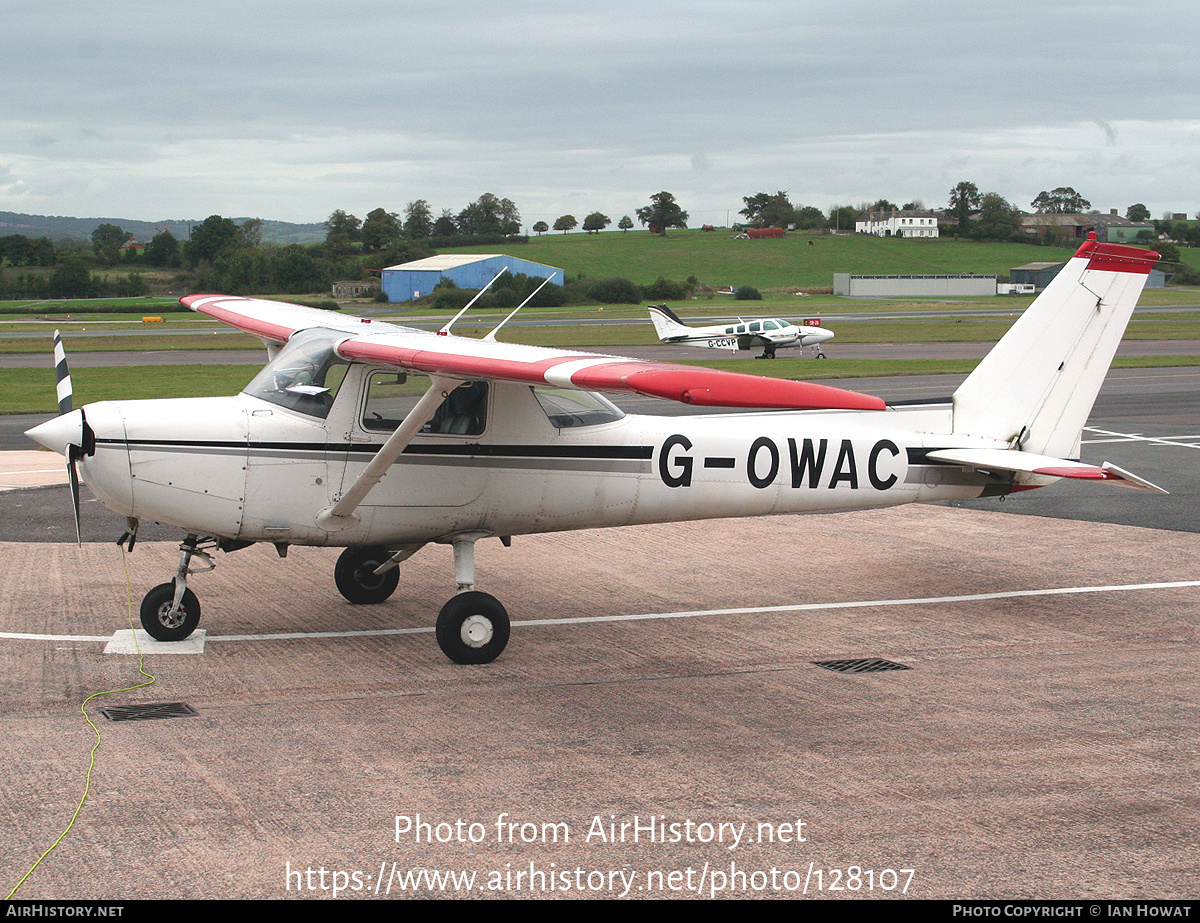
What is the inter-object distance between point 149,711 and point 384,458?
2371mm

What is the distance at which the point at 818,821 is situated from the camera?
19.5 ft

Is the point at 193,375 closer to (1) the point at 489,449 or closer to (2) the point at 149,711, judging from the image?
(1) the point at 489,449

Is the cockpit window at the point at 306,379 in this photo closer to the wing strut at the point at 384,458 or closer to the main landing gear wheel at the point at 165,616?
the wing strut at the point at 384,458

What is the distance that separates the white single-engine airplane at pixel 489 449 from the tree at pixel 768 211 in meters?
184

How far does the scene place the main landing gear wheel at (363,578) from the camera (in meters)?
10.7

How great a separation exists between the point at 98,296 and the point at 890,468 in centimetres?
10550

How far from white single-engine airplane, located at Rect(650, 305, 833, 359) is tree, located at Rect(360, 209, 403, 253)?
83804mm

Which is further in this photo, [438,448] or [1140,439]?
[1140,439]

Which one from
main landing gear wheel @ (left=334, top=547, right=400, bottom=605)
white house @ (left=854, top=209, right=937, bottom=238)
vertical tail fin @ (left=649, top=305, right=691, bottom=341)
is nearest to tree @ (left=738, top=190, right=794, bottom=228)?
white house @ (left=854, top=209, right=937, bottom=238)

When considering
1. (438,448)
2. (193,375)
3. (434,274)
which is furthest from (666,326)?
(434,274)

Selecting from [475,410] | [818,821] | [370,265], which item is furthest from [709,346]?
[370,265]

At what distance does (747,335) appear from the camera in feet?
159

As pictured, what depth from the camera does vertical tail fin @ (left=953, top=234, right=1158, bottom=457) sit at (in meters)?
10.7
